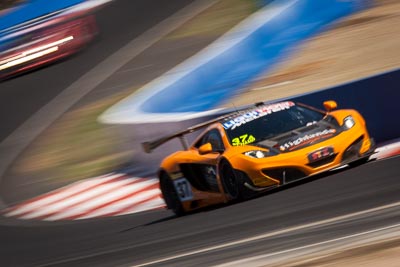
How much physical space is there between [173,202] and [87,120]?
18.7 feet

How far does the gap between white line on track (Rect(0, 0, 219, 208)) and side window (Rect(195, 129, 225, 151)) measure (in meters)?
5.00

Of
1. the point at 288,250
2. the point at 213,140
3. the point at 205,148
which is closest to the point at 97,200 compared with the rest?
the point at 213,140

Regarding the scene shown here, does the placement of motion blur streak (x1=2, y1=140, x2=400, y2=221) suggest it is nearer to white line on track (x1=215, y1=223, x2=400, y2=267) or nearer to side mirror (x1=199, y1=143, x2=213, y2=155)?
side mirror (x1=199, y1=143, x2=213, y2=155)

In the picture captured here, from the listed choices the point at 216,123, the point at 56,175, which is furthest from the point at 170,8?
the point at 216,123

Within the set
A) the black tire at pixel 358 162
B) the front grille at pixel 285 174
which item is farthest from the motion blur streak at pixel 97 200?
the front grille at pixel 285 174

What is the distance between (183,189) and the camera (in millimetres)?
9695

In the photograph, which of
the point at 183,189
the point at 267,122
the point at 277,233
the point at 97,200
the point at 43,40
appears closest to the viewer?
the point at 277,233

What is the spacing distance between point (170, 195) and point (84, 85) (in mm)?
7945

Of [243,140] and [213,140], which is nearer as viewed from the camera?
[243,140]

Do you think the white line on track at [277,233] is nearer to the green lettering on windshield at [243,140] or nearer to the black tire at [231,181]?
the black tire at [231,181]

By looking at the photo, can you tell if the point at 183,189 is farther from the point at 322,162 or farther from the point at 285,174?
the point at 322,162

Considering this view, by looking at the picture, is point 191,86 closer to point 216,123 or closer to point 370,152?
point 216,123

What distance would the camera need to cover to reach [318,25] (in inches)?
651

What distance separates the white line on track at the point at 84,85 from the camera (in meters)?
15.7
